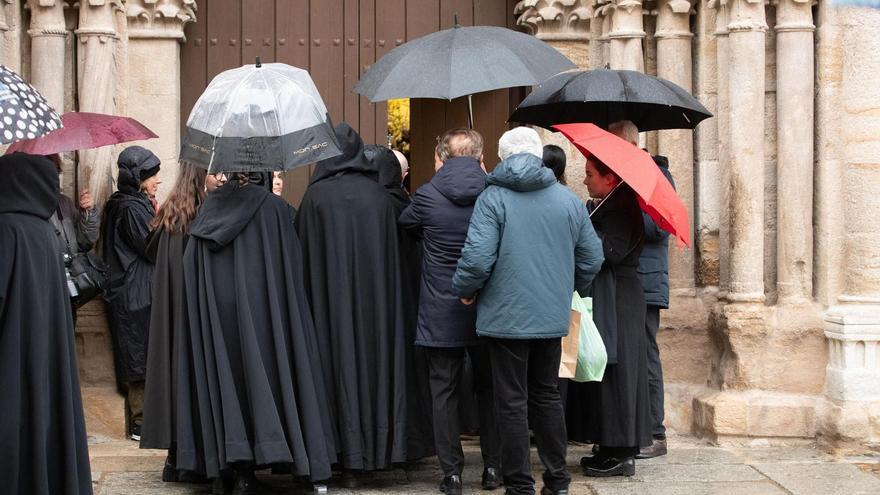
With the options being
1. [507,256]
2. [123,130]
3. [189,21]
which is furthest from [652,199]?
[189,21]

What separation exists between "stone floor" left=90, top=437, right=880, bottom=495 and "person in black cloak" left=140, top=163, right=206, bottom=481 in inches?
13.0

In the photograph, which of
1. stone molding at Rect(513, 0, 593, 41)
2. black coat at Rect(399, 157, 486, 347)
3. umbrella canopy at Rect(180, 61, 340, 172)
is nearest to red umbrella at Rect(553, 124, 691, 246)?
black coat at Rect(399, 157, 486, 347)

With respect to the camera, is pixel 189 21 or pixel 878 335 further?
pixel 189 21

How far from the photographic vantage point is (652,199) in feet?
19.3

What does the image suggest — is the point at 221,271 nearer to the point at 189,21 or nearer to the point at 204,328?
the point at 204,328

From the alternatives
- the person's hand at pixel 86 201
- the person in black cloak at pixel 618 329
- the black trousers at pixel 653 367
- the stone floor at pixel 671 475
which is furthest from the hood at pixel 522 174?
the person's hand at pixel 86 201

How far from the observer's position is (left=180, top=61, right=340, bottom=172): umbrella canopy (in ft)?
18.5

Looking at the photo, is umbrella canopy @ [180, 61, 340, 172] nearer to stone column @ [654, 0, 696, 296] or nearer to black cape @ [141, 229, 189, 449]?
black cape @ [141, 229, 189, 449]

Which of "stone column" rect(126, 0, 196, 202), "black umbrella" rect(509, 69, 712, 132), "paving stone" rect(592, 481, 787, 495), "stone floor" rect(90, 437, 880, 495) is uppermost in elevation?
"stone column" rect(126, 0, 196, 202)

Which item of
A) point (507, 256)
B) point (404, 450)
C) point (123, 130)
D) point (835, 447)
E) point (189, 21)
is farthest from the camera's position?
point (189, 21)

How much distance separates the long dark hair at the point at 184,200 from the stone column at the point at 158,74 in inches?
66.7

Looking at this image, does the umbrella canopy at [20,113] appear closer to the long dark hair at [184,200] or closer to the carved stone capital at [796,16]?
the long dark hair at [184,200]

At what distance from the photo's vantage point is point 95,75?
751 cm

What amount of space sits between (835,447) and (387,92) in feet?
10.5
